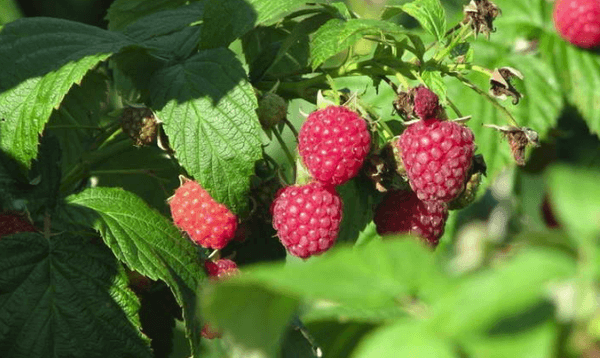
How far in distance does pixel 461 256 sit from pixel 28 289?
35.1 inches

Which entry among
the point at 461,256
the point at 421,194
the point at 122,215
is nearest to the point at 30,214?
the point at 122,215

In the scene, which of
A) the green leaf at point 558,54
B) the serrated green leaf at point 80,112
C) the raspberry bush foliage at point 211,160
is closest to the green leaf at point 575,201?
the raspberry bush foliage at point 211,160

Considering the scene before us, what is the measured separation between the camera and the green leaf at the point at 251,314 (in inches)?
12.5

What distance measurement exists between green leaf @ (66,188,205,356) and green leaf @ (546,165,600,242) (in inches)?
33.3

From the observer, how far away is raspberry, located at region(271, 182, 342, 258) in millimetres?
1131

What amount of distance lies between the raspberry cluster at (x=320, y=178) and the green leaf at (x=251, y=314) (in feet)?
2.49

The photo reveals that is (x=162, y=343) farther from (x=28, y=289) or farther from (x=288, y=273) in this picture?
(x=288, y=273)

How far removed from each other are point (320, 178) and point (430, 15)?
231 millimetres

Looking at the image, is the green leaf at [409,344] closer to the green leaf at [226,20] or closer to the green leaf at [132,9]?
the green leaf at [226,20]

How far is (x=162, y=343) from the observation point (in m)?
1.31

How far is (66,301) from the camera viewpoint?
115cm

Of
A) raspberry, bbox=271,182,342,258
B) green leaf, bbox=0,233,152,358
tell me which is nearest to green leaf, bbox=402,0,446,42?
raspberry, bbox=271,182,342,258

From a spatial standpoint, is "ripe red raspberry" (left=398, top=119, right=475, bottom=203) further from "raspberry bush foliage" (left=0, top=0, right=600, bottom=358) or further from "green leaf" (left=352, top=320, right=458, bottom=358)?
"green leaf" (left=352, top=320, right=458, bottom=358)

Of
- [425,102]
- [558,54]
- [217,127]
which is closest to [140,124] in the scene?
[217,127]
